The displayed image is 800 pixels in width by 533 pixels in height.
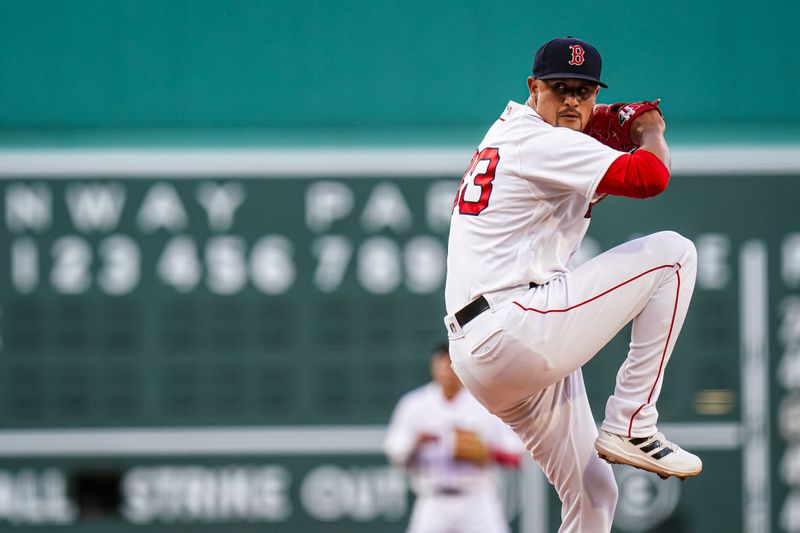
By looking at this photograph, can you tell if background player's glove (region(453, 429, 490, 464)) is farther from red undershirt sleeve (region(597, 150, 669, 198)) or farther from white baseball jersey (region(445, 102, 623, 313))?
red undershirt sleeve (region(597, 150, 669, 198))

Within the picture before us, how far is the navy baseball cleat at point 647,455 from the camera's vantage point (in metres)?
3.49

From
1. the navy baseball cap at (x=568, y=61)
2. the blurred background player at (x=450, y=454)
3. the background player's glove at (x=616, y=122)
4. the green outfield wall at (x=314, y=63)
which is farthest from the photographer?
the green outfield wall at (x=314, y=63)

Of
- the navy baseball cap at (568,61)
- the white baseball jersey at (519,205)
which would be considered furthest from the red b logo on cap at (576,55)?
the white baseball jersey at (519,205)

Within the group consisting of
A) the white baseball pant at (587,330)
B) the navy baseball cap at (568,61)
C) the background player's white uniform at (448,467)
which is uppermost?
the navy baseball cap at (568,61)

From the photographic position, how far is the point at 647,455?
3516 mm

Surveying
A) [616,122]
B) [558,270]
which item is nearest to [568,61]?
[616,122]

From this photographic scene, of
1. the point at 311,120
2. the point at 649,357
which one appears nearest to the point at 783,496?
the point at 311,120

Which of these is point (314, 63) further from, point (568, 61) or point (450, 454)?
point (568, 61)

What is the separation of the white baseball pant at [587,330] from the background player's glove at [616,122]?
324 mm

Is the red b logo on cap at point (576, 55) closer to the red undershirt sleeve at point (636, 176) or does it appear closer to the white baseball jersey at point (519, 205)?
the white baseball jersey at point (519, 205)

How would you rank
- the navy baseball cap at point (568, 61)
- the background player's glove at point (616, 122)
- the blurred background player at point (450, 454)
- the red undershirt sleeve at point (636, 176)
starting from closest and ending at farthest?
the red undershirt sleeve at point (636, 176) < the navy baseball cap at point (568, 61) < the background player's glove at point (616, 122) < the blurred background player at point (450, 454)

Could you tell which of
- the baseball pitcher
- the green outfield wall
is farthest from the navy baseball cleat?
the green outfield wall

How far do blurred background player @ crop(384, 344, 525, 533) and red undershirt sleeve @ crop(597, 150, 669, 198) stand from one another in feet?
11.7

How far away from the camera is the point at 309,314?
22.9ft
